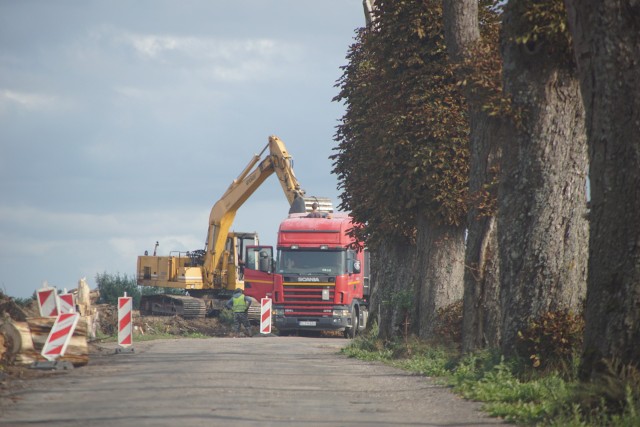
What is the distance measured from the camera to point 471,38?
19.2m

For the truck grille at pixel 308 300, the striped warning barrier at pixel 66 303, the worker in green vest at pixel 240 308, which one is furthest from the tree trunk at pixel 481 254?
the truck grille at pixel 308 300

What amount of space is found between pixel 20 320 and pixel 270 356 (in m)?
5.54

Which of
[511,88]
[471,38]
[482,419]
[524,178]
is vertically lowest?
[482,419]

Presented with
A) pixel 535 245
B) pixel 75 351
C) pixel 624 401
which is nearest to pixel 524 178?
pixel 535 245

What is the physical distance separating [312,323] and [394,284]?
1426cm

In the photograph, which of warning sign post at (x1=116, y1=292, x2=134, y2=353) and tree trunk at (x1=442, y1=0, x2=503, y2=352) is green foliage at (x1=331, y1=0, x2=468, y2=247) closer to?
tree trunk at (x1=442, y1=0, x2=503, y2=352)

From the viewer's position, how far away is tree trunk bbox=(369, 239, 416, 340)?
79.9 feet

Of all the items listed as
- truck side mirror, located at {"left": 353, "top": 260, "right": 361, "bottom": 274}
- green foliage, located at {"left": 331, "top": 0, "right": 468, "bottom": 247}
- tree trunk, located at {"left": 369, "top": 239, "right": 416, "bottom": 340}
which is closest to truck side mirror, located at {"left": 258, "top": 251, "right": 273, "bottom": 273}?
truck side mirror, located at {"left": 353, "top": 260, "right": 361, "bottom": 274}

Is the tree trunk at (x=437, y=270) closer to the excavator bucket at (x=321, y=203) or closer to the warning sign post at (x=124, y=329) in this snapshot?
the warning sign post at (x=124, y=329)

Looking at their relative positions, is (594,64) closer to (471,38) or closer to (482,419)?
(482,419)

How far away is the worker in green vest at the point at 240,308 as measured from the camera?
39.8m

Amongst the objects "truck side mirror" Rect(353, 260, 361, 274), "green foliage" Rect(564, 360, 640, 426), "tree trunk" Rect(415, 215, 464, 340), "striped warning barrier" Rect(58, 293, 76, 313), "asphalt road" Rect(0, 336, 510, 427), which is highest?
"truck side mirror" Rect(353, 260, 361, 274)

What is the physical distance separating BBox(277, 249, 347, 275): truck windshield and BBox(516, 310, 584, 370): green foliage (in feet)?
85.9

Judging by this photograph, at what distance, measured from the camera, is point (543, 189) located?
48.2 ft
